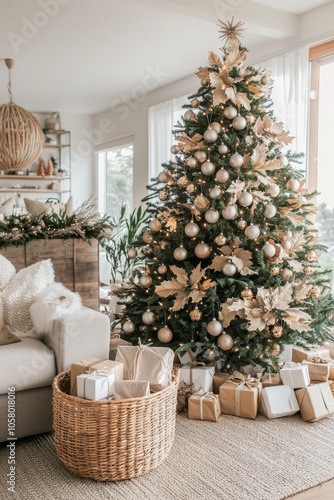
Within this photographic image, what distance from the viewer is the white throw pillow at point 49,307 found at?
2.50 meters

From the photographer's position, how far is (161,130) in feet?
19.6

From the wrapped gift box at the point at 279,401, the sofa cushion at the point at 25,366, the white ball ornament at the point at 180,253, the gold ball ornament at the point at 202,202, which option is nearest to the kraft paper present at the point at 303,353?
the wrapped gift box at the point at 279,401

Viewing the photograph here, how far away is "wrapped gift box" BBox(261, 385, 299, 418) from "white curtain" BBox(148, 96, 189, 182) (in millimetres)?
3614

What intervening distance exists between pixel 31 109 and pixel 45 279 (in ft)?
17.8

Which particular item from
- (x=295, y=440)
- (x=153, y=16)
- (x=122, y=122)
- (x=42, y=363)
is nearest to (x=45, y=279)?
(x=42, y=363)

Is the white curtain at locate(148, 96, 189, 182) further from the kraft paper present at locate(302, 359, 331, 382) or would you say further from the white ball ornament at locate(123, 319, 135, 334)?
the kraft paper present at locate(302, 359, 331, 382)

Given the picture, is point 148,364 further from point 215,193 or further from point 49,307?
point 215,193

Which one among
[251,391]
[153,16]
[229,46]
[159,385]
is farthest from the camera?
[153,16]

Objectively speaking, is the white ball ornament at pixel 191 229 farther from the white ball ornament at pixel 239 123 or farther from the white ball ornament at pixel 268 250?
the white ball ornament at pixel 239 123

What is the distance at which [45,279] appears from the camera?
9.16 feet

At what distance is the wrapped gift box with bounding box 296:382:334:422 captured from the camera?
262 cm

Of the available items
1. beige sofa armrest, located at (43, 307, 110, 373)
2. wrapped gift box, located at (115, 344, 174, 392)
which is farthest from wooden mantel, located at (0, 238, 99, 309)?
wrapped gift box, located at (115, 344, 174, 392)

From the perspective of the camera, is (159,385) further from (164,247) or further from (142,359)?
(164,247)

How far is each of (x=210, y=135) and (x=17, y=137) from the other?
2630 mm
